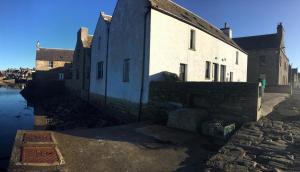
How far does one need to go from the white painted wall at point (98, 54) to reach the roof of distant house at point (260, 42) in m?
27.3

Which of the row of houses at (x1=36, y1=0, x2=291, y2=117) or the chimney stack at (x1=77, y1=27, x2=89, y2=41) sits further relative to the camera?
the chimney stack at (x1=77, y1=27, x2=89, y2=41)

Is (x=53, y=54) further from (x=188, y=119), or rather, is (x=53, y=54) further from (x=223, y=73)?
(x=188, y=119)

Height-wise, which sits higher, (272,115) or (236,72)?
(236,72)

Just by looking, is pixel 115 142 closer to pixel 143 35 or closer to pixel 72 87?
pixel 143 35

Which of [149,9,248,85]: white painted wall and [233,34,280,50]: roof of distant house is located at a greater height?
[233,34,280,50]: roof of distant house

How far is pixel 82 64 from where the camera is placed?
27.9 meters

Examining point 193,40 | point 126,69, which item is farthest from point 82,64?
point 193,40

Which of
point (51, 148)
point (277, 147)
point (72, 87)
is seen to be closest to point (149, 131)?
point (51, 148)

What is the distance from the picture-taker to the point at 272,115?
1065 centimetres

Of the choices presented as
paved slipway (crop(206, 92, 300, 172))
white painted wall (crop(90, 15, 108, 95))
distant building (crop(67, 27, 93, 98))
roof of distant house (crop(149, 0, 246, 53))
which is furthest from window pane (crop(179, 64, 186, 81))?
distant building (crop(67, 27, 93, 98))

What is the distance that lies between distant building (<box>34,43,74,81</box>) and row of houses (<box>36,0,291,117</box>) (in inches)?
863

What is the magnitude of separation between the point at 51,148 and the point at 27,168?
1.45 m

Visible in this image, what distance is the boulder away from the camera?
966cm

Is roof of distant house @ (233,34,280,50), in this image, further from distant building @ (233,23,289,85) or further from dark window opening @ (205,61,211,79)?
dark window opening @ (205,61,211,79)
